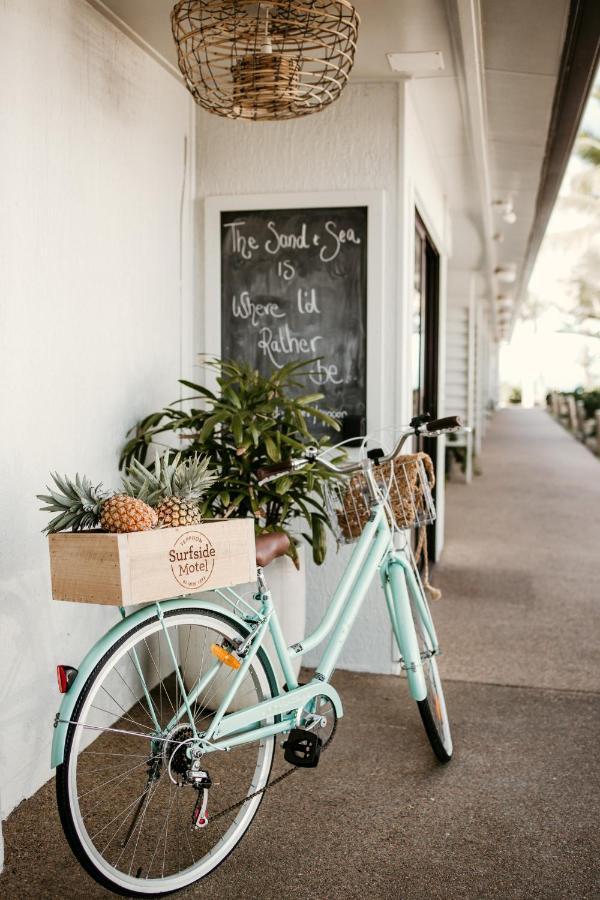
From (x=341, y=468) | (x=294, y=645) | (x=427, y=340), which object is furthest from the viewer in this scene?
(x=427, y=340)

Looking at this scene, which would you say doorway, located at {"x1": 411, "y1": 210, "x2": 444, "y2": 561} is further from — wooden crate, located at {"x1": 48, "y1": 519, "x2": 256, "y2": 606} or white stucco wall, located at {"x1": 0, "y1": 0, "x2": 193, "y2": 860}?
wooden crate, located at {"x1": 48, "y1": 519, "x2": 256, "y2": 606}

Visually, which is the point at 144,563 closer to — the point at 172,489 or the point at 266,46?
the point at 172,489

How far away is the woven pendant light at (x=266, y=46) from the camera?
8.03 feet

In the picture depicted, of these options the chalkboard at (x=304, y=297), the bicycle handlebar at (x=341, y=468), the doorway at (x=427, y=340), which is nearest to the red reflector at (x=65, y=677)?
the bicycle handlebar at (x=341, y=468)

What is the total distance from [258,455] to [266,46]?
1.29 m

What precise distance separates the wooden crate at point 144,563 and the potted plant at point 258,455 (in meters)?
0.75

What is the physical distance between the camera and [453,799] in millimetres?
2656

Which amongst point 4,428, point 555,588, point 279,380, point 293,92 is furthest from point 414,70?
point 555,588

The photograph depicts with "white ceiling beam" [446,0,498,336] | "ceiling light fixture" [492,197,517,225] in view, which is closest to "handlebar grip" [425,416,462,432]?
"white ceiling beam" [446,0,498,336]

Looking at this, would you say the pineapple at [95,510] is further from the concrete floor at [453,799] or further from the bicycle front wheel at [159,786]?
the concrete floor at [453,799]

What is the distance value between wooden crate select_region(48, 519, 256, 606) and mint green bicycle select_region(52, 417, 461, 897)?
9 cm

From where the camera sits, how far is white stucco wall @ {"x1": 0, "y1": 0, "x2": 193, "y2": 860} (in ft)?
8.30

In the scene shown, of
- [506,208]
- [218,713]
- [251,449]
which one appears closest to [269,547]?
[218,713]

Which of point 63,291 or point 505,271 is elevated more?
point 505,271
